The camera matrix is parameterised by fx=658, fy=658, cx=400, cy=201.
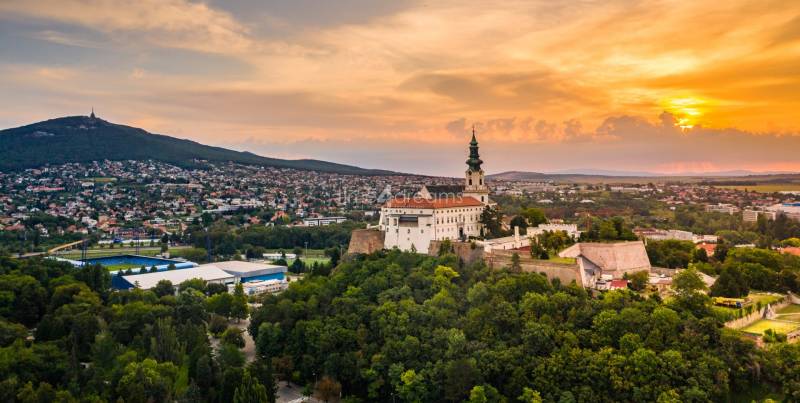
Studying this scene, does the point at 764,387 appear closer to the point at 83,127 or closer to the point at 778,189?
the point at 778,189

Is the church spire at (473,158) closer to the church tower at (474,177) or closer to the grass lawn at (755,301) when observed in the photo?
the church tower at (474,177)

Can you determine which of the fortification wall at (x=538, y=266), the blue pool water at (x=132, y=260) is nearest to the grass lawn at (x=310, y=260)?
the blue pool water at (x=132, y=260)

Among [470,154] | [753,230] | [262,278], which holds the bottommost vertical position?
[262,278]

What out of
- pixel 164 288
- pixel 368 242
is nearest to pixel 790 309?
pixel 368 242

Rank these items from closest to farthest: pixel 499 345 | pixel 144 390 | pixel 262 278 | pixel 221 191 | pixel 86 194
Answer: pixel 144 390, pixel 499 345, pixel 262 278, pixel 86 194, pixel 221 191

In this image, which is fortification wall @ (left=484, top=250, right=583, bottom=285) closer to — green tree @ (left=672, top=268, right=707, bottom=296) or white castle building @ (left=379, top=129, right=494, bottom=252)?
white castle building @ (left=379, top=129, right=494, bottom=252)

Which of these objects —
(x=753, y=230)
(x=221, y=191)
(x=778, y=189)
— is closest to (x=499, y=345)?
(x=753, y=230)
